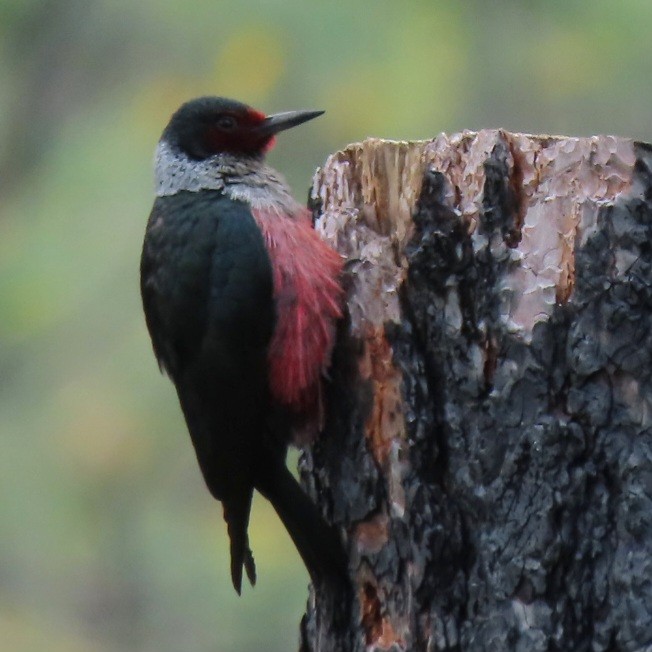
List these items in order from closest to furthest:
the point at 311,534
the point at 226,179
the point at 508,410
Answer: the point at 508,410 < the point at 311,534 < the point at 226,179

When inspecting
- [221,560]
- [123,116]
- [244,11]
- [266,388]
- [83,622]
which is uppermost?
[244,11]

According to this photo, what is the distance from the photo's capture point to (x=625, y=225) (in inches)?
107

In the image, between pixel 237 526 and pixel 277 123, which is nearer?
pixel 237 526

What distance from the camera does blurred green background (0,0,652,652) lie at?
21.0ft

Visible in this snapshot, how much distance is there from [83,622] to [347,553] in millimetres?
4868

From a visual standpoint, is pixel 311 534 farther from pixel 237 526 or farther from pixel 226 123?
pixel 226 123

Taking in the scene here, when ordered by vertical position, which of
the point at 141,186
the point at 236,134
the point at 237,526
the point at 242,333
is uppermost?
the point at 236,134

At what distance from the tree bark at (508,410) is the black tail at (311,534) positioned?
2.3 inches

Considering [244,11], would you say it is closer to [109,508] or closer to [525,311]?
[109,508]

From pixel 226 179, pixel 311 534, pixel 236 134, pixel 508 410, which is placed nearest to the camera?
pixel 508 410

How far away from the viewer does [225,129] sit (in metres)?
3.96

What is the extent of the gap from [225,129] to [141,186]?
101 inches

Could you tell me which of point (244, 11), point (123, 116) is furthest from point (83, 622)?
point (244, 11)

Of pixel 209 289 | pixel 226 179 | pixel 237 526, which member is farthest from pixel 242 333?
pixel 226 179
